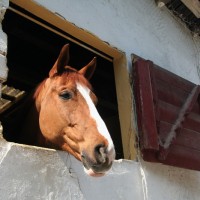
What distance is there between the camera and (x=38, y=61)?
145 inches

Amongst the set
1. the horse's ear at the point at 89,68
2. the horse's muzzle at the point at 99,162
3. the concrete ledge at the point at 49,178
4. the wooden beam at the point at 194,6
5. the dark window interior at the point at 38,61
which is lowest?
the dark window interior at the point at 38,61

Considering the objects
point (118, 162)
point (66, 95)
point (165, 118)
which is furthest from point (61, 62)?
point (165, 118)

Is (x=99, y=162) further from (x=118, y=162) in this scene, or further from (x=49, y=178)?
(x=118, y=162)

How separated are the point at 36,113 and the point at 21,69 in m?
1.72

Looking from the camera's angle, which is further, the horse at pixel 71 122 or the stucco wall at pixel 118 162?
the stucco wall at pixel 118 162

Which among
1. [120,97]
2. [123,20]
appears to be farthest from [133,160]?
[123,20]

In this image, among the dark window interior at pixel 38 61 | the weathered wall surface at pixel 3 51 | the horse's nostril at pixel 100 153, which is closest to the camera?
the horse's nostril at pixel 100 153

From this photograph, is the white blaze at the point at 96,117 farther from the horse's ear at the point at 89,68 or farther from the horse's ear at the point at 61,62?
the horse's ear at the point at 89,68

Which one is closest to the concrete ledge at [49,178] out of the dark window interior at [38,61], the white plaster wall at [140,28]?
the dark window interior at [38,61]

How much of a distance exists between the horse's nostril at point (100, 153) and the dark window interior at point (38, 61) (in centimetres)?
115

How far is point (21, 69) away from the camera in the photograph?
3881 mm

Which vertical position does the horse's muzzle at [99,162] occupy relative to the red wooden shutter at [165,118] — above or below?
above

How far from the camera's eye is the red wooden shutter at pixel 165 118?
2.67 meters

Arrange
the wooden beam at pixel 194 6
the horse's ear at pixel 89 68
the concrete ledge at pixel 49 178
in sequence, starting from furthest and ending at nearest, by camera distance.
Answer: the wooden beam at pixel 194 6
the horse's ear at pixel 89 68
the concrete ledge at pixel 49 178
